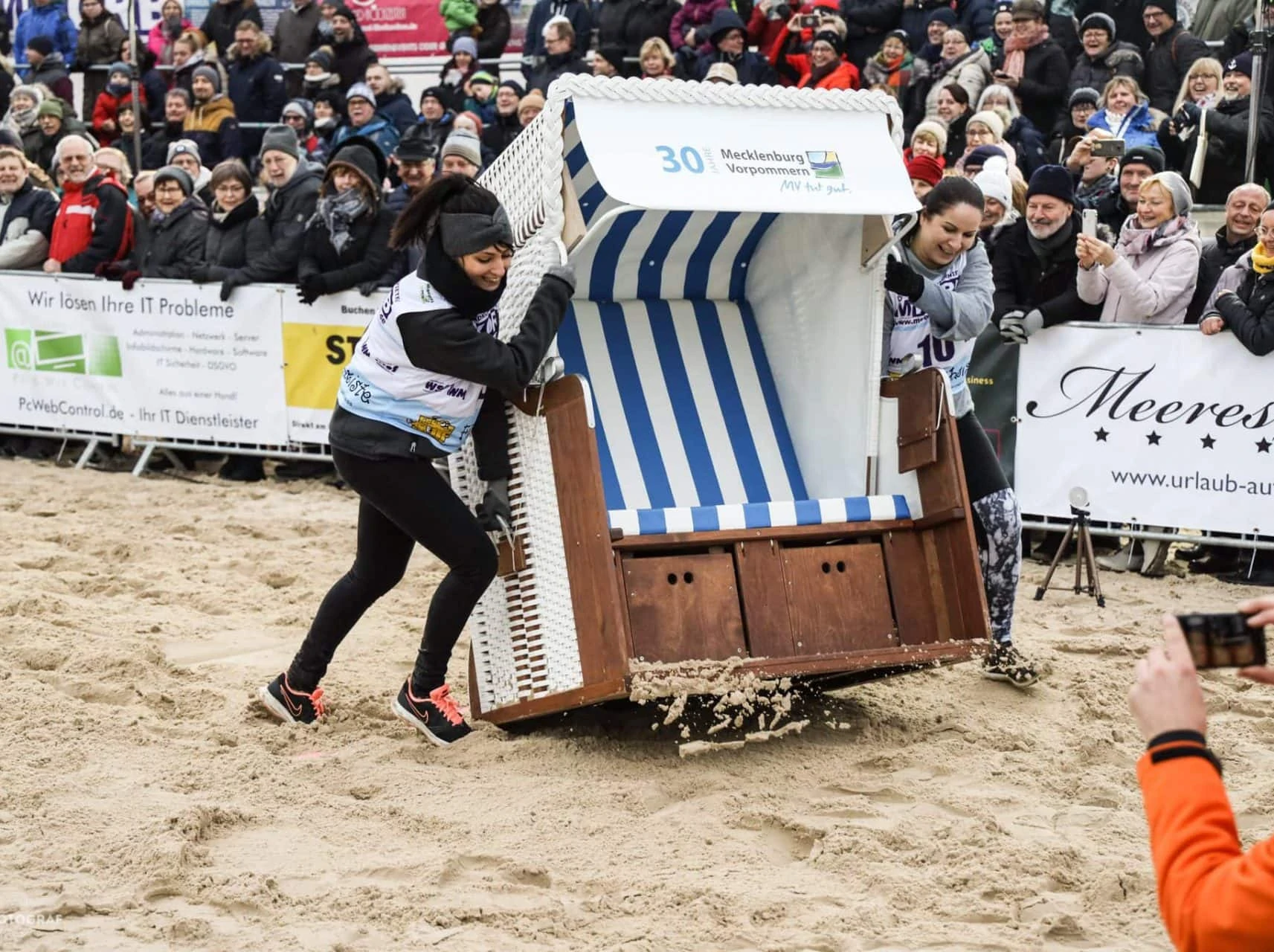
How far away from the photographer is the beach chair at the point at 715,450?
16.7ft

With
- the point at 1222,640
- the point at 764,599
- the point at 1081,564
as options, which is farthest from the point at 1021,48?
the point at 1222,640

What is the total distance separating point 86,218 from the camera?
425 inches

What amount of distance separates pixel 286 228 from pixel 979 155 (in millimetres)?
4278

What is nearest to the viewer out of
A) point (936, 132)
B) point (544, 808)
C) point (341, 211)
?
point (544, 808)

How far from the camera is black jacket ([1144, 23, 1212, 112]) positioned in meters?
11.0

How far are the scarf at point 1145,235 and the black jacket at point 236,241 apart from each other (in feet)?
17.1

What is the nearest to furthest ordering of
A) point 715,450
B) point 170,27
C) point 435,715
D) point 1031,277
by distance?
point 435,715
point 715,450
point 1031,277
point 170,27

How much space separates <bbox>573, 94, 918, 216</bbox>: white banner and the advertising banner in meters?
4.73

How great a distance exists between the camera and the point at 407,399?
517 centimetres

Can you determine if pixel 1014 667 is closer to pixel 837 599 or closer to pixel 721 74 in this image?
pixel 837 599

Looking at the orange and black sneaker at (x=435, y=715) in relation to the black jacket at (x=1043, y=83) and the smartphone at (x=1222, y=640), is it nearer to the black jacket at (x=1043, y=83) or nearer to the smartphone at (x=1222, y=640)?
the smartphone at (x=1222, y=640)

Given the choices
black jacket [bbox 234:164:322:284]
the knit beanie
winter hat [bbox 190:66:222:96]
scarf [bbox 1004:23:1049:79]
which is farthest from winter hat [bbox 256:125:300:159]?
the knit beanie

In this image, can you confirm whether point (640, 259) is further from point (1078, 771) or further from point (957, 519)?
point (1078, 771)

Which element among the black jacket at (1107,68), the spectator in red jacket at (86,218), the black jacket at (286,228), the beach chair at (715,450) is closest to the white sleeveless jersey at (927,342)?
the beach chair at (715,450)
